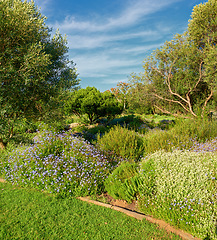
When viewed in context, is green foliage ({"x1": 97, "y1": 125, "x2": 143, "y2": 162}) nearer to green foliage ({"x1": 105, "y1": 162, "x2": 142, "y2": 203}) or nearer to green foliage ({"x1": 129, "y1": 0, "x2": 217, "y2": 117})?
green foliage ({"x1": 105, "y1": 162, "x2": 142, "y2": 203})

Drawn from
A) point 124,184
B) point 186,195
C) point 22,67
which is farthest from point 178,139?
point 22,67

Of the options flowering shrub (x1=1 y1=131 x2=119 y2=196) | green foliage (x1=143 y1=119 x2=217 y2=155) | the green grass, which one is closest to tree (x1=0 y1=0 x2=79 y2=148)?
flowering shrub (x1=1 y1=131 x2=119 y2=196)

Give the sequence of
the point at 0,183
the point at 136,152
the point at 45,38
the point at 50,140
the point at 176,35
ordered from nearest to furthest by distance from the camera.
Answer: the point at 0,183 < the point at 50,140 < the point at 136,152 < the point at 45,38 < the point at 176,35

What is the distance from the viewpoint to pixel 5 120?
25.8ft

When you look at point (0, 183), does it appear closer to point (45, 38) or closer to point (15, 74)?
point (15, 74)

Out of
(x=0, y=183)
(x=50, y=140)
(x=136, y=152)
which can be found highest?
(x=50, y=140)

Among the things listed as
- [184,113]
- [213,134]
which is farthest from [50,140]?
[184,113]

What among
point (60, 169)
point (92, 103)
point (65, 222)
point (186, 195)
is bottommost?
point (65, 222)

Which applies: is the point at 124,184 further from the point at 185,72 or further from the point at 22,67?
the point at 185,72

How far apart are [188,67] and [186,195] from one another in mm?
15098

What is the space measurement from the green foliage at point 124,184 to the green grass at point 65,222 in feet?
1.96

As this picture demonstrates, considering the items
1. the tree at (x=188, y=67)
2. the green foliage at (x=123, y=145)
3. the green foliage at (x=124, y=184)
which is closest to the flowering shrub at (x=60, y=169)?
the green foliage at (x=124, y=184)

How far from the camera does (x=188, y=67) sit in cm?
1677

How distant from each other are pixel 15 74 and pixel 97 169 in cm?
533
